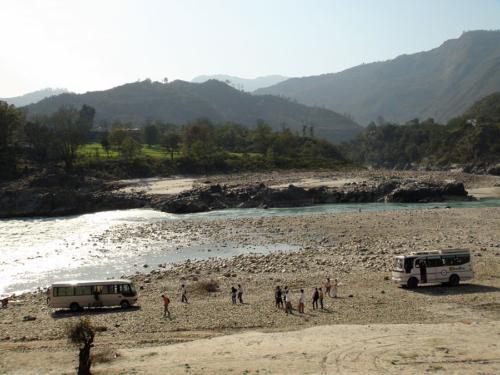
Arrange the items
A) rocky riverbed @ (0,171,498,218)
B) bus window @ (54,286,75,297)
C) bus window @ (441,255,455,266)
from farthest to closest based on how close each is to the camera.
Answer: rocky riverbed @ (0,171,498,218) → bus window @ (441,255,455,266) → bus window @ (54,286,75,297)

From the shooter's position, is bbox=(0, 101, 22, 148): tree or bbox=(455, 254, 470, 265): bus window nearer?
bbox=(455, 254, 470, 265): bus window

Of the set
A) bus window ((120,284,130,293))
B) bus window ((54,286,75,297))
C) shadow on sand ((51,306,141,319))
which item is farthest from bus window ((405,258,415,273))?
bus window ((54,286,75,297))

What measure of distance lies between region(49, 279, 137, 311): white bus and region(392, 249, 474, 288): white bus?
42.3 feet

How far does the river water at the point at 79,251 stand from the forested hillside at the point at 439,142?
277 ft

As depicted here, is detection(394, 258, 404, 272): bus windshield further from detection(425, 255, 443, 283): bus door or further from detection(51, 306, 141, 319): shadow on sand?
detection(51, 306, 141, 319): shadow on sand

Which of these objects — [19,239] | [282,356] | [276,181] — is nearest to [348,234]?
[282,356]

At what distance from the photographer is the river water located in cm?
2560

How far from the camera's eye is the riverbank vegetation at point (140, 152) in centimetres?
7706

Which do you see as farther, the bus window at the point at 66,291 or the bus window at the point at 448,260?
the bus window at the point at 448,260

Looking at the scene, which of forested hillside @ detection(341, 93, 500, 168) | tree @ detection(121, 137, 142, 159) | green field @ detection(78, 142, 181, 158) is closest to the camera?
tree @ detection(121, 137, 142, 159)

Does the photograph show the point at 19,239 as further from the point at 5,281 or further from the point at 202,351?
the point at 202,351

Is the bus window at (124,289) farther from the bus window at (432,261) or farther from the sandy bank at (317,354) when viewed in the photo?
the bus window at (432,261)

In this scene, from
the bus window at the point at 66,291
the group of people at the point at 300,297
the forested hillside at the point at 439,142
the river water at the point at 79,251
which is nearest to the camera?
the group of people at the point at 300,297

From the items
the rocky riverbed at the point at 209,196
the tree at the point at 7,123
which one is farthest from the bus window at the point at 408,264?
the tree at the point at 7,123
